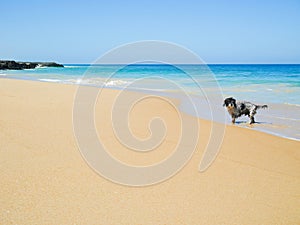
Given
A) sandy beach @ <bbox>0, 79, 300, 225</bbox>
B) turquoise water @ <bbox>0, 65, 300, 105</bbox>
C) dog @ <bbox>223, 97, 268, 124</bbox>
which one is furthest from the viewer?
turquoise water @ <bbox>0, 65, 300, 105</bbox>

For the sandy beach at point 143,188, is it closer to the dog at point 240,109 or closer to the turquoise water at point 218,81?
the dog at point 240,109

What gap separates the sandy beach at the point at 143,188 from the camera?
2623mm

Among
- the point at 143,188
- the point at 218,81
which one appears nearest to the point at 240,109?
the point at 143,188

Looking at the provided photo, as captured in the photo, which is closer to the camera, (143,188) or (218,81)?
(143,188)

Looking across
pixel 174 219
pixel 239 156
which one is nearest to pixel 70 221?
pixel 174 219

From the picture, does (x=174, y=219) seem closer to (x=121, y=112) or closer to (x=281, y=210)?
(x=281, y=210)

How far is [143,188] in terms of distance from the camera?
3213mm

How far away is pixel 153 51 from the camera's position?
4625 millimetres

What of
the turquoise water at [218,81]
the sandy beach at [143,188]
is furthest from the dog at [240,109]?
the sandy beach at [143,188]

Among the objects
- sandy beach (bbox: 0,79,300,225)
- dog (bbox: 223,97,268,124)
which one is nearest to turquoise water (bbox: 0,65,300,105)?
dog (bbox: 223,97,268,124)

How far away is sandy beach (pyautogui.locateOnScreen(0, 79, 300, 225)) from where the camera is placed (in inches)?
103

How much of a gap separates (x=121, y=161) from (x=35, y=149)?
130 cm

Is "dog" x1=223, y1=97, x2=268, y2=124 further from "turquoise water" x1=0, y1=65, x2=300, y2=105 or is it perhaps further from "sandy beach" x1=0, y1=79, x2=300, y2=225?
"sandy beach" x1=0, y1=79, x2=300, y2=225

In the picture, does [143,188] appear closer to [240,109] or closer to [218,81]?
[240,109]
